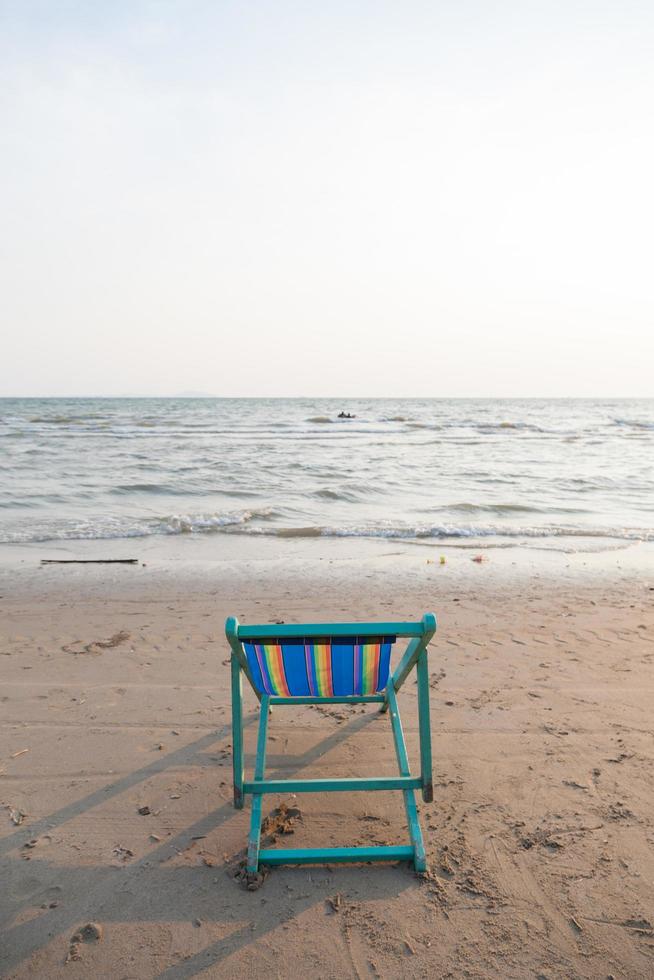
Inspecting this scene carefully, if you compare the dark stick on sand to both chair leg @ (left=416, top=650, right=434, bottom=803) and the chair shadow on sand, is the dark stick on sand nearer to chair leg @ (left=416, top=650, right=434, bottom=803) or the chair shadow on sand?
the chair shadow on sand

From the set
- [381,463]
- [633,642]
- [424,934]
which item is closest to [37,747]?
[424,934]

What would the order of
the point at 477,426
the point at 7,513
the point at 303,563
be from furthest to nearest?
1. the point at 477,426
2. the point at 7,513
3. the point at 303,563

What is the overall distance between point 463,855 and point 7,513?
30.6 feet

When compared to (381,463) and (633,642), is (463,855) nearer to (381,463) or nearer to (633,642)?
(633,642)

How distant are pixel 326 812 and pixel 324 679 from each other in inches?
24.0

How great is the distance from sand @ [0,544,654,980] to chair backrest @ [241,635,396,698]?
0.54 m

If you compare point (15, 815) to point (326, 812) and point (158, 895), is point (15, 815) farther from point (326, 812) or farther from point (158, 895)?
point (326, 812)

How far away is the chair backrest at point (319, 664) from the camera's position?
2527 mm

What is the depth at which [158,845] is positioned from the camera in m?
2.71

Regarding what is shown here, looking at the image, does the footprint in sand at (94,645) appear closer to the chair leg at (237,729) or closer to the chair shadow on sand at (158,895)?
the chair shadow on sand at (158,895)

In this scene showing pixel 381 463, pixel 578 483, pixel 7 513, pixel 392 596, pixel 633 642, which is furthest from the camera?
pixel 381 463

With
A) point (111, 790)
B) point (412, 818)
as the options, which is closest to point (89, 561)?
point (111, 790)

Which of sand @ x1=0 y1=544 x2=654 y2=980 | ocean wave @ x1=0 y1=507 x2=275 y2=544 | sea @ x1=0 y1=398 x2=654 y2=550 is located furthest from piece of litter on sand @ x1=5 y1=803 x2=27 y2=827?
ocean wave @ x1=0 y1=507 x2=275 y2=544

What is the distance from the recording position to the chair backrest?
253cm
